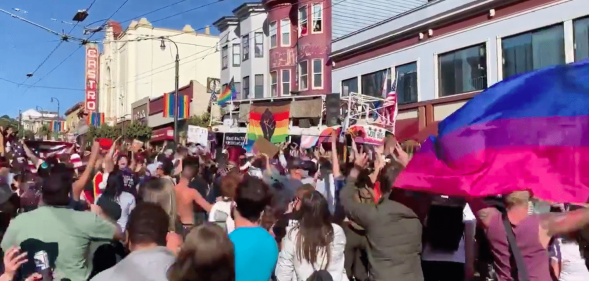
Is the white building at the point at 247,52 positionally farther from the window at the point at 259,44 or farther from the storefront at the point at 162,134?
the storefront at the point at 162,134

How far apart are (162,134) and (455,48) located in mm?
26438

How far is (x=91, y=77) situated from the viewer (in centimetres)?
5678

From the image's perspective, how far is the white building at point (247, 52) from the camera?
35.7 metres

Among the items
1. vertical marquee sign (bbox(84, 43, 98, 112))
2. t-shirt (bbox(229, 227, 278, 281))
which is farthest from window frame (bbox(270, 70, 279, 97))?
t-shirt (bbox(229, 227, 278, 281))

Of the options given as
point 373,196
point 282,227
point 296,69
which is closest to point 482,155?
point 373,196

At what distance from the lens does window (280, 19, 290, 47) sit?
1324 inches

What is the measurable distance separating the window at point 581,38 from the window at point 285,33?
60.5 ft

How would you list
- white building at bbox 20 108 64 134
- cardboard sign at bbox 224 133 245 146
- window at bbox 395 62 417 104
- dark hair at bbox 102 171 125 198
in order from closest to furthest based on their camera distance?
dark hair at bbox 102 171 125 198 → cardboard sign at bbox 224 133 245 146 → window at bbox 395 62 417 104 → white building at bbox 20 108 64 134

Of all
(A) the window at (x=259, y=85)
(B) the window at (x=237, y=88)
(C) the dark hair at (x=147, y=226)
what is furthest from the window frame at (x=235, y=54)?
(C) the dark hair at (x=147, y=226)

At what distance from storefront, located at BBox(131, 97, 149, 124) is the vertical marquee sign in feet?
20.3

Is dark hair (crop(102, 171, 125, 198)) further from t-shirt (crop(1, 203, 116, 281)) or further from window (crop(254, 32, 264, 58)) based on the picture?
window (crop(254, 32, 264, 58))

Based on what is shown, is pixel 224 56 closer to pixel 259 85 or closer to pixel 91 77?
pixel 259 85

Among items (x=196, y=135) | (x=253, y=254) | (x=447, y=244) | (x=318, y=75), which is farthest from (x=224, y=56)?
(x=253, y=254)

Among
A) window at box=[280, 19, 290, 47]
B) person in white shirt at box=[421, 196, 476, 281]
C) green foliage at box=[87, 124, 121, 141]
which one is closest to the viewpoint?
person in white shirt at box=[421, 196, 476, 281]
